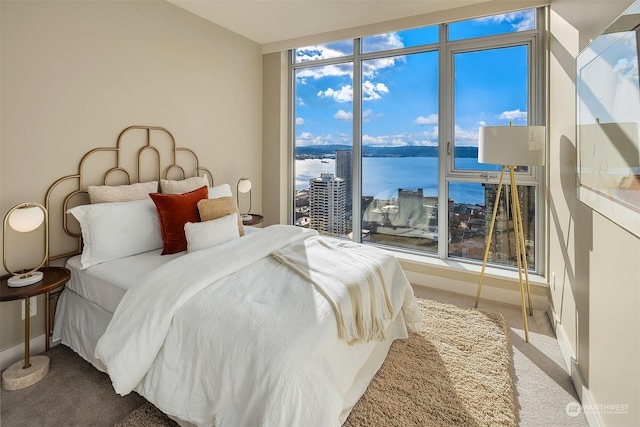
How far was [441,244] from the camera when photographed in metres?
3.59

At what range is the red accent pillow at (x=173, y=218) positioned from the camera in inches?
98.7

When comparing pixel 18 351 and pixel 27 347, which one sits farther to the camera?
pixel 18 351

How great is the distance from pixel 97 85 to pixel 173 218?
1.22 m

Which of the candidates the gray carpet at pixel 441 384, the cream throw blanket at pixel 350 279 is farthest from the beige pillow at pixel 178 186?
the gray carpet at pixel 441 384

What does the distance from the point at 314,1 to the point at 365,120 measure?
4.53ft

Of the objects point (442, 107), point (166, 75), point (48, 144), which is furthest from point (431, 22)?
point (48, 144)

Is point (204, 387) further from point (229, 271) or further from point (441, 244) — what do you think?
point (441, 244)

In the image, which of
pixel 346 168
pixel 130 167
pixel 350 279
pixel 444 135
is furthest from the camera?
pixel 346 168

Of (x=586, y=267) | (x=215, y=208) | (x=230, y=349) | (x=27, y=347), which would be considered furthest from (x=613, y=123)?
(x=27, y=347)

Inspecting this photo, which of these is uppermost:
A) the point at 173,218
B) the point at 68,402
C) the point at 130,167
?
the point at 130,167

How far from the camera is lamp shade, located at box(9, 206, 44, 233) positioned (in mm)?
1918

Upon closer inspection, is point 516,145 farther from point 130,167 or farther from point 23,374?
point 23,374

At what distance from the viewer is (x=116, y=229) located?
7.77ft
